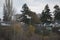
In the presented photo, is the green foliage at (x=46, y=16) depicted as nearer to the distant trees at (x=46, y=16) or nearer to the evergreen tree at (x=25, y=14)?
the distant trees at (x=46, y=16)

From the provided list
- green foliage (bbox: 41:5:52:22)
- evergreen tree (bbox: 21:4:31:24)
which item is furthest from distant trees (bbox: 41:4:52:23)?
evergreen tree (bbox: 21:4:31:24)

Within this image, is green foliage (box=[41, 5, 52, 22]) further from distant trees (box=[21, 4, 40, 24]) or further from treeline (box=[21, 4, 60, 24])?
distant trees (box=[21, 4, 40, 24])

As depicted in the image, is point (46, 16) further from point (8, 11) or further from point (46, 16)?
point (8, 11)

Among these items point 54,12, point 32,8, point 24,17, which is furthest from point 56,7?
point 24,17

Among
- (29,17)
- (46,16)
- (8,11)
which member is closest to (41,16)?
(46,16)

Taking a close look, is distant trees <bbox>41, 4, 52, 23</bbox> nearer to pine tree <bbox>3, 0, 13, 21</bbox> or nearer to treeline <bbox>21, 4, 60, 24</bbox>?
treeline <bbox>21, 4, 60, 24</bbox>

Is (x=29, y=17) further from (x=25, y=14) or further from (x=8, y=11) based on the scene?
(x=8, y=11)

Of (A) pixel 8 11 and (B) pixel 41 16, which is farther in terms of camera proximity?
(B) pixel 41 16

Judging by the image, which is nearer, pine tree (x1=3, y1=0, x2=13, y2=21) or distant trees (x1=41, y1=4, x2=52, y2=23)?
pine tree (x1=3, y1=0, x2=13, y2=21)

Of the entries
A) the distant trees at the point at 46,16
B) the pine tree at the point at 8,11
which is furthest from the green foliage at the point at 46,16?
the pine tree at the point at 8,11

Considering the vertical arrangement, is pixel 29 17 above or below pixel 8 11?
below

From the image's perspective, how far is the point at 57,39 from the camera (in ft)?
9.78

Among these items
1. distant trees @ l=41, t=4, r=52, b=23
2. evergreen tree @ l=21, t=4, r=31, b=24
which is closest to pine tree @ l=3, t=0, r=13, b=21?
evergreen tree @ l=21, t=4, r=31, b=24

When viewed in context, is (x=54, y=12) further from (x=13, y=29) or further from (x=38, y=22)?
(x=13, y=29)
